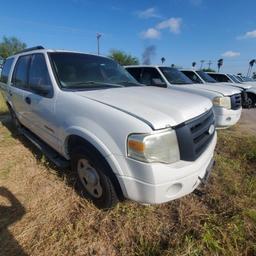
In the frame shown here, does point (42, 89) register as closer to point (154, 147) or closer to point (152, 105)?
point (152, 105)

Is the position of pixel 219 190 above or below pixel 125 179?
below

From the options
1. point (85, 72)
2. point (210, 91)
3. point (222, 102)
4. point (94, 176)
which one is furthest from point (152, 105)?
point (210, 91)

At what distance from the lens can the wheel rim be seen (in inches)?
95.2

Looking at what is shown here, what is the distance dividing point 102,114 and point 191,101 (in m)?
1.07

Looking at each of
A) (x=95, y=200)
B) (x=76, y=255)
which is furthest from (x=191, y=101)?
(x=76, y=255)

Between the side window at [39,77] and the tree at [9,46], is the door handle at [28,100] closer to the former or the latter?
the side window at [39,77]

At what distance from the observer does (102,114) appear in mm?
2137

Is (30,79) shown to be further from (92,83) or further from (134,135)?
(134,135)

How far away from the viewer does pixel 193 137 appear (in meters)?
2.08

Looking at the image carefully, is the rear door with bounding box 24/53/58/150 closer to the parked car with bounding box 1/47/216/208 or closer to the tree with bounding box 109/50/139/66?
the parked car with bounding box 1/47/216/208

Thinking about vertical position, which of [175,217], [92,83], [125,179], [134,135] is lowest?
[175,217]

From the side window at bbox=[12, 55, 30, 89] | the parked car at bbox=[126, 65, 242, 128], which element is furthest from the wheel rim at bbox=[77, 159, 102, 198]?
the parked car at bbox=[126, 65, 242, 128]

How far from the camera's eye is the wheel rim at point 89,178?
2418 millimetres

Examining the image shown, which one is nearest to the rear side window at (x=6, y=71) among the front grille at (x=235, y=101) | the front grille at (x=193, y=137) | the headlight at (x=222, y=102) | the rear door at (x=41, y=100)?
the rear door at (x=41, y=100)
